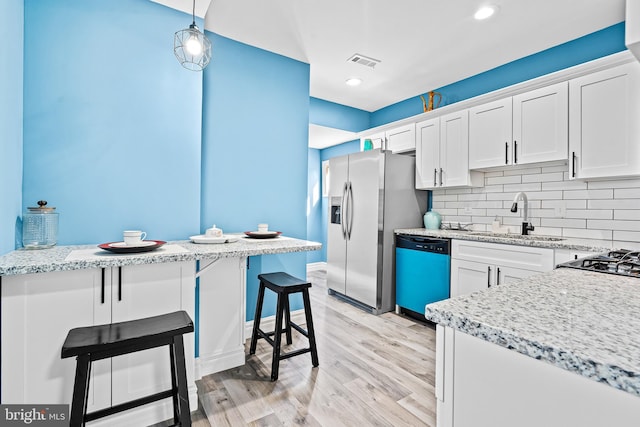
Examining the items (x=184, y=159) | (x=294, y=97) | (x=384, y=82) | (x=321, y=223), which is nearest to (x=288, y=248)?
(x=184, y=159)

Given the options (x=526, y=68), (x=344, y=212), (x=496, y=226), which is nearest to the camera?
(x=526, y=68)

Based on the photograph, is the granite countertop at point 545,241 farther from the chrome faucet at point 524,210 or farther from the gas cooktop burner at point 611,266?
the gas cooktop burner at point 611,266

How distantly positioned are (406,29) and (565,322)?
2783 millimetres

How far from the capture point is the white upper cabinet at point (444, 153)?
10.8 feet

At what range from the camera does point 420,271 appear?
3270 mm

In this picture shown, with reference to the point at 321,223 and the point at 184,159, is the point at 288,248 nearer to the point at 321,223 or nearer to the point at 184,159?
A: the point at 184,159

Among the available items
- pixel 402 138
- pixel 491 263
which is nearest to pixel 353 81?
pixel 402 138

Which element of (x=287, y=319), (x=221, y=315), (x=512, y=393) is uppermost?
(x=512, y=393)

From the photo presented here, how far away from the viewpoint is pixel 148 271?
66.2 inches

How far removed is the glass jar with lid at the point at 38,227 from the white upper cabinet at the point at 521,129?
3.49 m

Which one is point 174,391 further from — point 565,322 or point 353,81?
point 353,81

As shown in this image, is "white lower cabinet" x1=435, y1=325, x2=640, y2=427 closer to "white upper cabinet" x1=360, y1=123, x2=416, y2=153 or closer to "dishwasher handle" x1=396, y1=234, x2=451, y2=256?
"dishwasher handle" x1=396, y1=234, x2=451, y2=256

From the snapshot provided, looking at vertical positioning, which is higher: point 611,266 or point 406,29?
point 406,29

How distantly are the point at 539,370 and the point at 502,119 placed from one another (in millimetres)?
3009
